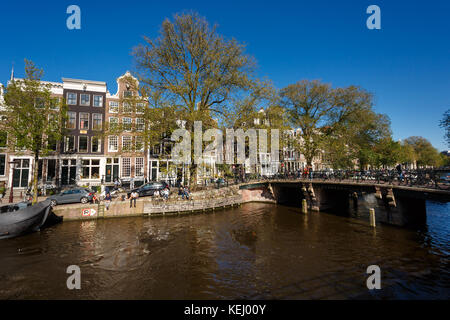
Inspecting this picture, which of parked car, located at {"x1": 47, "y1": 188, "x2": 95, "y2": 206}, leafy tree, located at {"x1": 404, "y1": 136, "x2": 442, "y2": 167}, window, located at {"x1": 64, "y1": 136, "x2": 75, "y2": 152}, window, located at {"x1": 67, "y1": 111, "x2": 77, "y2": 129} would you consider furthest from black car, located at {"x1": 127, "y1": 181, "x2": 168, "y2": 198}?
leafy tree, located at {"x1": 404, "y1": 136, "x2": 442, "y2": 167}

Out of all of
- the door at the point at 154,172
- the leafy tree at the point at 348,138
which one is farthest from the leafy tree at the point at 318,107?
the door at the point at 154,172

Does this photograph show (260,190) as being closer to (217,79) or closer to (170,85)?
(217,79)

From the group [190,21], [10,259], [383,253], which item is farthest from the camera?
[190,21]

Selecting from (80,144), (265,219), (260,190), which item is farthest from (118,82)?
(265,219)

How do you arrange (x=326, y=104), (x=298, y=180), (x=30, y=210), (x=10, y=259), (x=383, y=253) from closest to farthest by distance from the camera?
(x=10, y=259) < (x=383, y=253) < (x=30, y=210) < (x=298, y=180) < (x=326, y=104)

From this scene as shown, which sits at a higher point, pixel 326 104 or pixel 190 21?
pixel 190 21

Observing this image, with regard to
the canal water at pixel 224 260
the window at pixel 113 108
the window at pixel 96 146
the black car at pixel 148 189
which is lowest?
the canal water at pixel 224 260

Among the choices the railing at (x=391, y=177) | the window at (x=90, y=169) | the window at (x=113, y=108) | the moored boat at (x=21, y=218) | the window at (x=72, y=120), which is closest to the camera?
the moored boat at (x=21, y=218)

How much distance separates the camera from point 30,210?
1398 centimetres

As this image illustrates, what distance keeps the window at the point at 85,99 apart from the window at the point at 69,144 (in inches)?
213

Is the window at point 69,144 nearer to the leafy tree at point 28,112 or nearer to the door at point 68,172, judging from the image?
the door at point 68,172

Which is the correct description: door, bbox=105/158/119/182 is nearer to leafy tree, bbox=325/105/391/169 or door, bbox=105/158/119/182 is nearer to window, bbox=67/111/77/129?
window, bbox=67/111/77/129

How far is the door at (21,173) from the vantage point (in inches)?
1069

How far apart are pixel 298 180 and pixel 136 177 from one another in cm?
2351
